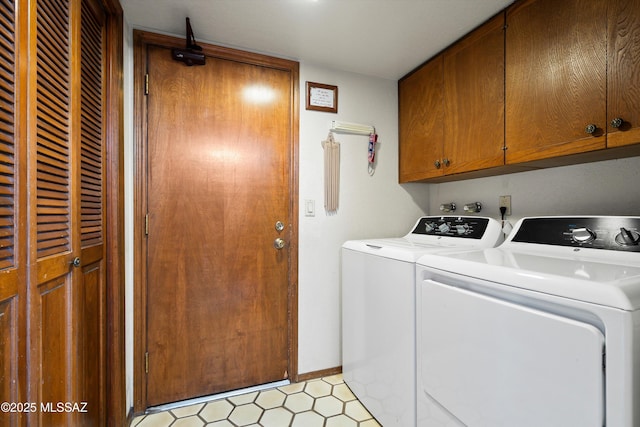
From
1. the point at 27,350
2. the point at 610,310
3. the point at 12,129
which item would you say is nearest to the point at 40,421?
the point at 27,350

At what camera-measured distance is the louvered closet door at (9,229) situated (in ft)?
2.19

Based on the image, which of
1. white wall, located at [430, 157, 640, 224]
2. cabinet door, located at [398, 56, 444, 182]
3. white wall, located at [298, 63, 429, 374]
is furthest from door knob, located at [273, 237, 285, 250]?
white wall, located at [430, 157, 640, 224]

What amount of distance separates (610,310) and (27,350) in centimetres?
142

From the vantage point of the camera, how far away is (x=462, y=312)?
1.06m

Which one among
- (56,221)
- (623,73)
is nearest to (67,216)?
(56,221)

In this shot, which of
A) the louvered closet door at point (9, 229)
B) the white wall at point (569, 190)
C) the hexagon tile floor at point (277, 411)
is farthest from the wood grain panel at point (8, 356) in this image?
the white wall at point (569, 190)

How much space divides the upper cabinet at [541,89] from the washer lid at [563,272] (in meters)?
0.41

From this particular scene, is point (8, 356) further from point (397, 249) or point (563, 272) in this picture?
point (563, 272)

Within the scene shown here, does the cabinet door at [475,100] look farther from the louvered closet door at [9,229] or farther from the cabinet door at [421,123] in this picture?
the louvered closet door at [9,229]

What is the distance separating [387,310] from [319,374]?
2.85ft

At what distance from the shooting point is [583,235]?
1191mm

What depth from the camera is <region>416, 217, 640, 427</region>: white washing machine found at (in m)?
0.70

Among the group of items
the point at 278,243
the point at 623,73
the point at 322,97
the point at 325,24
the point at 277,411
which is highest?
the point at 325,24

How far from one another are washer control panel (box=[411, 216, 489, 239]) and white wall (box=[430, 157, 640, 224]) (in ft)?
0.72
